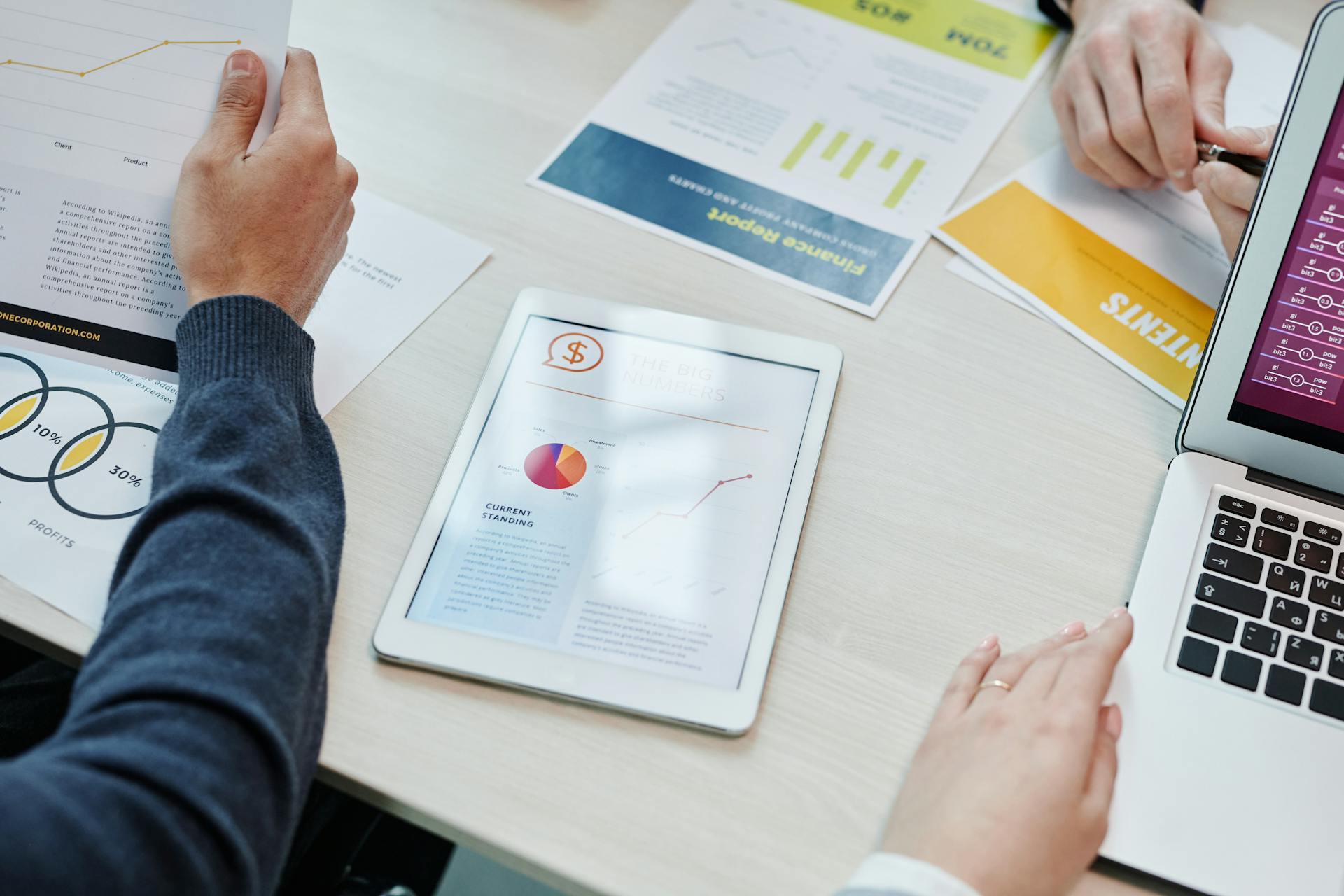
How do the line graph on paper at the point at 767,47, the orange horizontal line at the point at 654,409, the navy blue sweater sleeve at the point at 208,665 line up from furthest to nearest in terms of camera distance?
1. the line graph on paper at the point at 767,47
2. the orange horizontal line at the point at 654,409
3. the navy blue sweater sleeve at the point at 208,665

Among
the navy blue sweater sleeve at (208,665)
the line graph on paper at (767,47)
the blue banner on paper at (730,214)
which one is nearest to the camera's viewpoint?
the navy blue sweater sleeve at (208,665)

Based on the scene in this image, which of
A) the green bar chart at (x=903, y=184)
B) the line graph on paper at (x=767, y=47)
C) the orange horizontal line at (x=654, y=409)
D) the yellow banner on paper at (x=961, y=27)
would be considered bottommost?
the orange horizontal line at (x=654, y=409)

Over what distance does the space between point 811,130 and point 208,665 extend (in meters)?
0.62

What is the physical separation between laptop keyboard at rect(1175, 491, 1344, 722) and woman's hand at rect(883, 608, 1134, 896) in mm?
48

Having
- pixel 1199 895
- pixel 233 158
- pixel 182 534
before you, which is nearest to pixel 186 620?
pixel 182 534

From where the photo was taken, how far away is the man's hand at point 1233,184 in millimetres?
696

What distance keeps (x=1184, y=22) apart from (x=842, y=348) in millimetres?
413

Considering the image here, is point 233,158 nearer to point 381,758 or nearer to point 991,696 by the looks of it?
point 381,758

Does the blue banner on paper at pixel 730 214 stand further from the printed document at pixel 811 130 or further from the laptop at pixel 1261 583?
the laptop at pixel 1261 583

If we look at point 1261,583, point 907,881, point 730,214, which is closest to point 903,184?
point 730,214

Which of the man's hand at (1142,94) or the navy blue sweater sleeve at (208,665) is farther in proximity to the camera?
the man's hand at (1142,94)

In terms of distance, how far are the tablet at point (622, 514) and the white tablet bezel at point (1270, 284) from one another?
228 mm

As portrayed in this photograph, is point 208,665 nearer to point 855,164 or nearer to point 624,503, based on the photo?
point 624,503

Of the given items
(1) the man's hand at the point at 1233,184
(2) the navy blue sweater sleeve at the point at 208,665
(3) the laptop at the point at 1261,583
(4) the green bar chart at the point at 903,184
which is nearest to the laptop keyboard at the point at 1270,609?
(3) the laptop at the point at 1261,583
